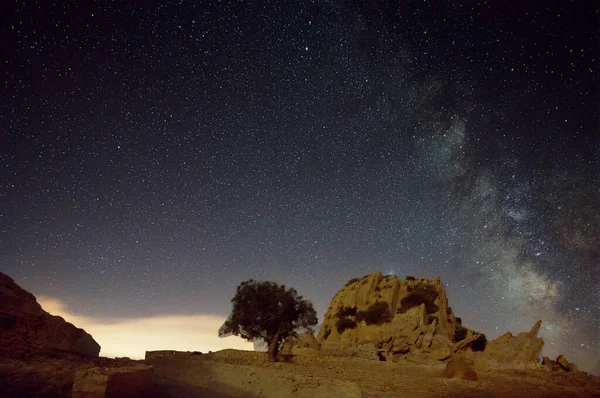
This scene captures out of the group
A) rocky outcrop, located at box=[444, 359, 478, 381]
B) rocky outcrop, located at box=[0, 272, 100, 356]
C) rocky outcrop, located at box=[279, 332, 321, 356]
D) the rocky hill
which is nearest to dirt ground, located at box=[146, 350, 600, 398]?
rocky outcrop, located at box=[444, 359, 478, 381]

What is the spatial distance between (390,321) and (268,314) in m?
20.0

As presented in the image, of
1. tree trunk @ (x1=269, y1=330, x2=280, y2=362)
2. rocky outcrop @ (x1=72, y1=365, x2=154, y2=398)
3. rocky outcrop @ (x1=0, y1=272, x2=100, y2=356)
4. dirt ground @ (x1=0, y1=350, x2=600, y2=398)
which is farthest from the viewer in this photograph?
tree trunk @ (x1=269, y1=330, x2=280, y2=362)

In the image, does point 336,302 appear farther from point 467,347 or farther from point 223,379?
point 223,379

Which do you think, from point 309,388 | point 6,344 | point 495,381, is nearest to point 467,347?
point 495,381

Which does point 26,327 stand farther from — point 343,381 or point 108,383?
point 343,381

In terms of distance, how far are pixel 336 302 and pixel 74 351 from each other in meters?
44.1

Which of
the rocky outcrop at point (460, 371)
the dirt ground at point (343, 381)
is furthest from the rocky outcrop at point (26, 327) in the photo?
the rocky outcrop at point (460, 371)

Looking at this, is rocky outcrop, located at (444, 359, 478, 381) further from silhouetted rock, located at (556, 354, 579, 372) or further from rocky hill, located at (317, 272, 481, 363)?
silhouetted rock, located at (556, 354, 579, 372)

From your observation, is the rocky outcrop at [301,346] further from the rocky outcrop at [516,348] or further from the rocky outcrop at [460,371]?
the rocky outcrop at [516,348]

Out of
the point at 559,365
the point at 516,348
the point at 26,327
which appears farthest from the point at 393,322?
the point at 26,327

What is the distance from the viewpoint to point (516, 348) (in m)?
37.7

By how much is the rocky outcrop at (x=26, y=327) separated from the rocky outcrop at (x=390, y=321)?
105ft

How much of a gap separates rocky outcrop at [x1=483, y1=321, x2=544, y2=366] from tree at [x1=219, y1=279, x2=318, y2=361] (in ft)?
72.4

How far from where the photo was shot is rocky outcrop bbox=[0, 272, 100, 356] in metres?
11.9
